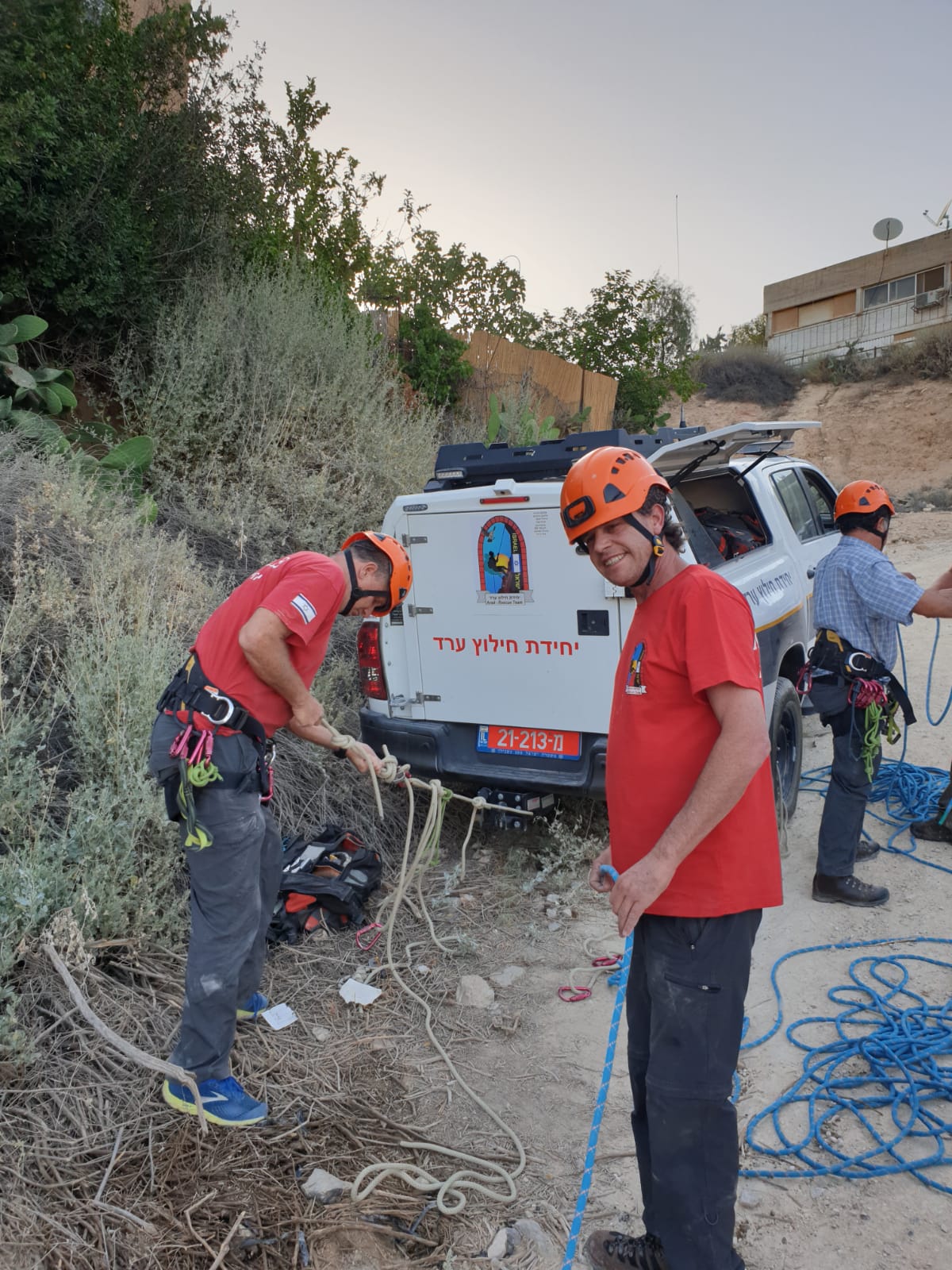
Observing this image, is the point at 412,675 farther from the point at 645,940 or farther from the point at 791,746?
the point at 645,940

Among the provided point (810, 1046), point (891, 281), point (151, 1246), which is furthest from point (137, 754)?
point (891, 281)

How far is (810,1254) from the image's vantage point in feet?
8.37

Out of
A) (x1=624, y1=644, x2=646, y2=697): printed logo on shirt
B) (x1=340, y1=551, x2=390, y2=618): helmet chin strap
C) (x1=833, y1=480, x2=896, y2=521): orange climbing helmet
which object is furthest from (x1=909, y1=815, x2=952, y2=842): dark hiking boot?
(x1=624, y1=644, x2=646, y2=697): printed logo on shirt

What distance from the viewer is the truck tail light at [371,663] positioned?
507cm

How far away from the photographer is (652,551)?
2.24 m

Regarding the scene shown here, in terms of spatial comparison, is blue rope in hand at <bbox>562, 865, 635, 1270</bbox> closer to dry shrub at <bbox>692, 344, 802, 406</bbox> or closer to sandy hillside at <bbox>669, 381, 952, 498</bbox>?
sandy hillside at <bbox>669, 381, 952, 498</bbox>

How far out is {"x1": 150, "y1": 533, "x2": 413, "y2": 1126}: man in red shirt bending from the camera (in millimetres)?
3041

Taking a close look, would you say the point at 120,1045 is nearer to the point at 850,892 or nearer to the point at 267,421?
the point at 850,892

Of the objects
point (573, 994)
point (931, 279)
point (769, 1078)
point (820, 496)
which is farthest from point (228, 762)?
point (931, 279)

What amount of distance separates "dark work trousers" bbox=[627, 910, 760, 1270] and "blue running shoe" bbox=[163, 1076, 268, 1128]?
1501 mm

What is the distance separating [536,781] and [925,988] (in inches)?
76.6

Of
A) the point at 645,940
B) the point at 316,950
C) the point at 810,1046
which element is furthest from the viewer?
the point at 316,950

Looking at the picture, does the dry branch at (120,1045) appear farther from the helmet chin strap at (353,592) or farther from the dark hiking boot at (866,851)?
the dark hiking boot at (866,851)

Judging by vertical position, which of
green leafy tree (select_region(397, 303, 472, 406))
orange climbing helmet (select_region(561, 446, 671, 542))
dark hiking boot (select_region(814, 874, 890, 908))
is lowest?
dark hiking boot (select_region(814, 874, 890, 908))
